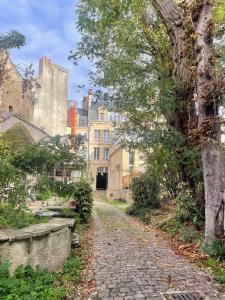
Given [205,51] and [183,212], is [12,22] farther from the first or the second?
[183,212]

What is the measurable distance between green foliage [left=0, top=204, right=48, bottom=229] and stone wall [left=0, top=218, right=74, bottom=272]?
360 mm

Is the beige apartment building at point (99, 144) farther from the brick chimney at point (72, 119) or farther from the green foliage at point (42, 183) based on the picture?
the green foliage at point (42, 183)

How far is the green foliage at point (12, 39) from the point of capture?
732 cm

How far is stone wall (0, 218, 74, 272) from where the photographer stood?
4578mm

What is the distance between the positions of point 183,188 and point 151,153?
234 cm

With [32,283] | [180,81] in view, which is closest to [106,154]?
[180,81]

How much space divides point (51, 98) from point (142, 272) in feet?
94.5

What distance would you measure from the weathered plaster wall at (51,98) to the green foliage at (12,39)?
77.6ft

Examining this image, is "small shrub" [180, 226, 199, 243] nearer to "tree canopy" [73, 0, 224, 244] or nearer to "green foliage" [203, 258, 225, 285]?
"tree canopy" [73, 0, 224, 244]

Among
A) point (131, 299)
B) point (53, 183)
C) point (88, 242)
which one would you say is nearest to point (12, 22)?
point (53, 183)

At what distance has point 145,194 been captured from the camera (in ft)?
48.0

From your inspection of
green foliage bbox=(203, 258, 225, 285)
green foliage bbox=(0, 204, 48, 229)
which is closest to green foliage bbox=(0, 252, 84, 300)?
green foliage bbox=(0, 204, 48, 229)

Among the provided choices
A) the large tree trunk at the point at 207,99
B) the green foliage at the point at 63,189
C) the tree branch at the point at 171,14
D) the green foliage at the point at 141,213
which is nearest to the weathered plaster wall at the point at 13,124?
the green foliage at the point at 141,213

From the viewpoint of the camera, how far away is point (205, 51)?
7.29 meters
